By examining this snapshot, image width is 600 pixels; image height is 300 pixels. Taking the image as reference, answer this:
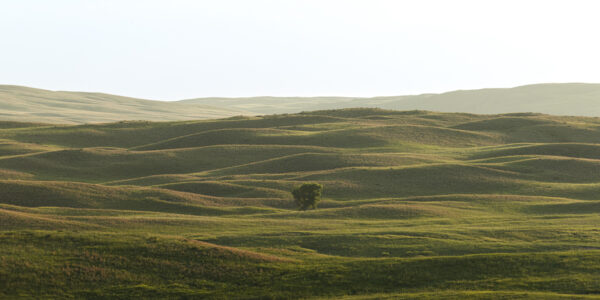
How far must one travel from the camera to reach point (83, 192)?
85438mm

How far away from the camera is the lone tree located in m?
82.2

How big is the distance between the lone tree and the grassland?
9.15 ft

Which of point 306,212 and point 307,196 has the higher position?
point 307,196

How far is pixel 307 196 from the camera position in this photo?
270 feet

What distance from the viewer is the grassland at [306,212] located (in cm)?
4403

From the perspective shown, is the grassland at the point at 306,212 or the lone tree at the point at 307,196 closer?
the grassland at the point at 306,212

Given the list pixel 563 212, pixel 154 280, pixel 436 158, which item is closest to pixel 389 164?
pixel 436 158

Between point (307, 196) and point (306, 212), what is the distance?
13.2ft

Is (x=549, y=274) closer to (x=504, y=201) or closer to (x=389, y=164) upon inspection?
(x=504, y=201)

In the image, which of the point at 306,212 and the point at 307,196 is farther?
the point at 307,196

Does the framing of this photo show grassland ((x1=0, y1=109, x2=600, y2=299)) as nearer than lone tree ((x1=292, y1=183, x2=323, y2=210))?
Yes

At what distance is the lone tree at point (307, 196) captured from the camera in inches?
3238

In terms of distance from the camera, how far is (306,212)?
3091 inches

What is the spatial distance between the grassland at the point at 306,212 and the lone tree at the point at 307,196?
9.15ft
